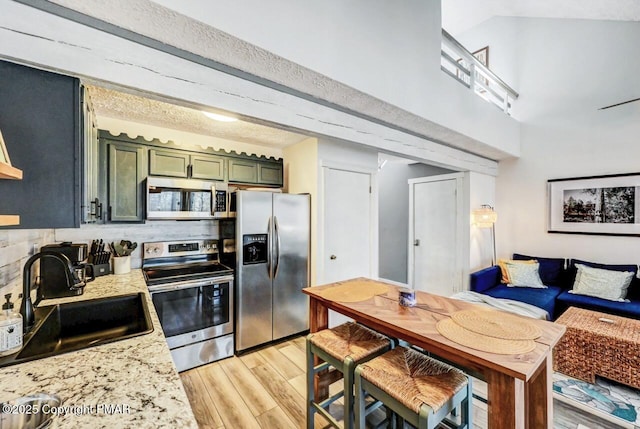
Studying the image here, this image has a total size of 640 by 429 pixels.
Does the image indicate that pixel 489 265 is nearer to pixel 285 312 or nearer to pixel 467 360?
pixel 285 312

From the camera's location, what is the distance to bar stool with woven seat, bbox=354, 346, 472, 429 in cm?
120

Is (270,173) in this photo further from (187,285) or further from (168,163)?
(187,285)

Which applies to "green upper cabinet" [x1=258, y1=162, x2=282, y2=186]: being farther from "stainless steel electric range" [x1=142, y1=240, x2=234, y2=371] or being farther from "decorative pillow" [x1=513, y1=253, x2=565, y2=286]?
"decorative pillow" [x1=513, y1=253, x2=565, y2=286]

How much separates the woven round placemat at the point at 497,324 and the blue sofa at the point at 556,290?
2.16 metres

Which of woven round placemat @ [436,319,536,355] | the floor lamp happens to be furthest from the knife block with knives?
the floor lamp

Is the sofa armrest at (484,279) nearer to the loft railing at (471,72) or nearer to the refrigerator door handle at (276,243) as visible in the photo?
the loft railing at (471,72)

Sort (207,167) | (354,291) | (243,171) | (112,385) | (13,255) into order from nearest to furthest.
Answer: (112,385), (13,255), (354,291), (207,167), (243,171)

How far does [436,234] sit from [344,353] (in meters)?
3.59

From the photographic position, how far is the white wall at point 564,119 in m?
3.44

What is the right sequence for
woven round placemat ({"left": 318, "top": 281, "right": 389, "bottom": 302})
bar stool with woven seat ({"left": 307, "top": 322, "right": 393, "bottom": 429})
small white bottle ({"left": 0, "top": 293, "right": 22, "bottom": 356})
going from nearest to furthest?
small white bottle ({"left": 0, "top": 293, "right": 22, "bottom": 356}) → bar stool with woven seat ({"left": 307, "top": 322, "right": 393, "bottom": 429}) → woven round placemat ({"left": 318, "top": 281, "right": 389, "bottom": 302})

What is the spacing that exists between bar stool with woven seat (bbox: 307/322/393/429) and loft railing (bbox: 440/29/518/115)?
261 cm

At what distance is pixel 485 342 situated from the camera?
4.14ft

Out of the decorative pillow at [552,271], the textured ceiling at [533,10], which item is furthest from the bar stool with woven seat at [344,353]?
the textured ceiling at [533,10]
